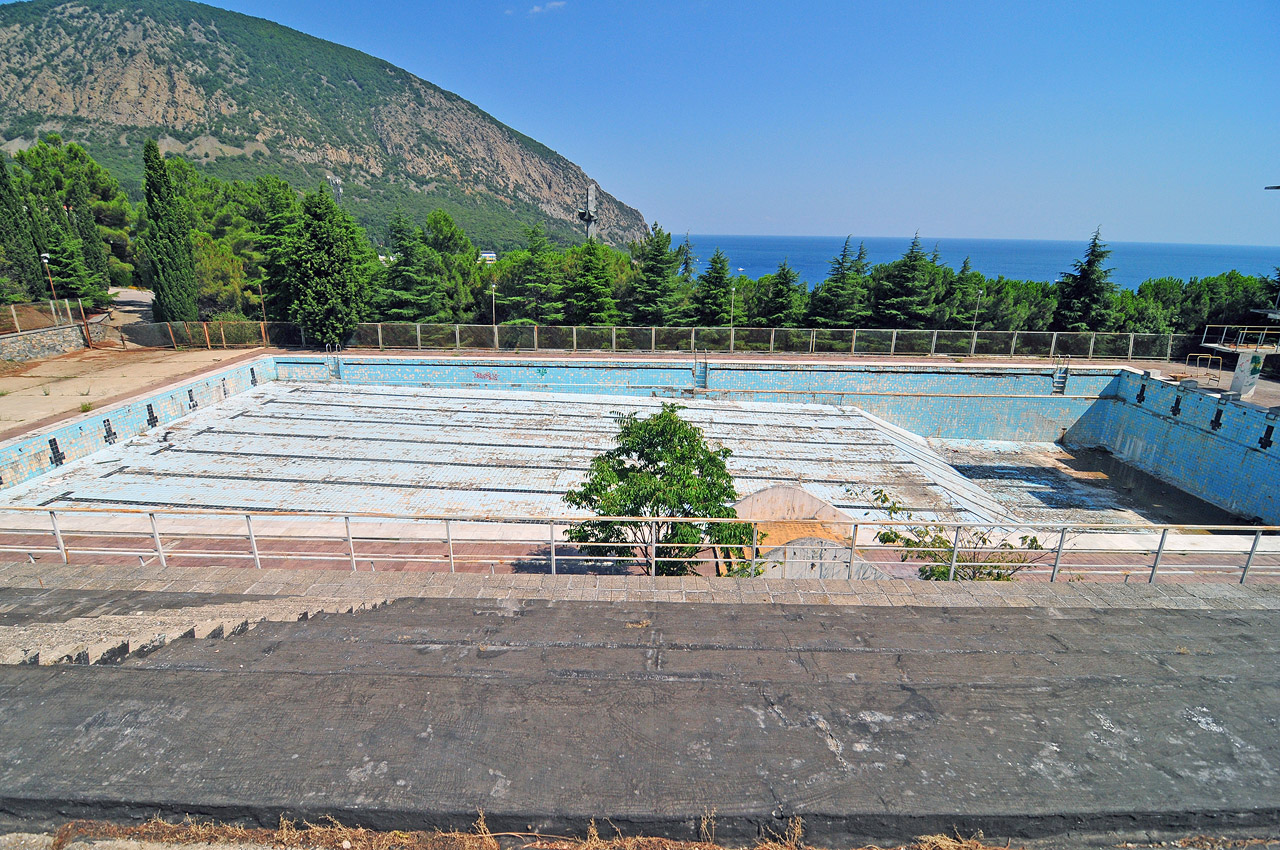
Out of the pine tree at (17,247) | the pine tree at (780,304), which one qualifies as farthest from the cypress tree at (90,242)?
the pine tree at (780,304)

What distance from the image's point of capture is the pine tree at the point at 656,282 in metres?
27.9

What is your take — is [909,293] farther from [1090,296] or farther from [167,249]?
[167,249]

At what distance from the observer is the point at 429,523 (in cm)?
1091

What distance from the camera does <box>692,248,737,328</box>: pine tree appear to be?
28172 millimetres

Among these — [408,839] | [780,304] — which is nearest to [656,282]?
[780,304]

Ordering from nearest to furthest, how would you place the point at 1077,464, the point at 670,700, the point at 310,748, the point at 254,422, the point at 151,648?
the point at 310,748 → the point at 670,700 → the point at 151,648 → the point at 254,422 → the point at 1077,464

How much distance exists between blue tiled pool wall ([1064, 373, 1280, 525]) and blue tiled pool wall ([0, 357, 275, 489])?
94.1ft

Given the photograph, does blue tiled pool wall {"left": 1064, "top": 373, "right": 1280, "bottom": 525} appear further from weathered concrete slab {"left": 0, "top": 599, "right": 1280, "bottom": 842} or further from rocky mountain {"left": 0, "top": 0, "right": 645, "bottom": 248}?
rocky mountain {"left": 0, "top": 0, "right": 645, "bottom": 248}

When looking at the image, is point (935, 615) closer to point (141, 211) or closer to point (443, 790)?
point (443, 790)

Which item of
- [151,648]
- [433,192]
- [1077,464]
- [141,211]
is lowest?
[1077,464]

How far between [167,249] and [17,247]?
646 cm

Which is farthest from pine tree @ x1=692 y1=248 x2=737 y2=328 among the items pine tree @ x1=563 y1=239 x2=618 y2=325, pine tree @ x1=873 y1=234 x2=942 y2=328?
pine tree @ x1=873 y1=234 x2=942 y2=328

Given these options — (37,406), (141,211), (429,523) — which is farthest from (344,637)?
(141,211)

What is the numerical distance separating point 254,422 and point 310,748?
599 inches
